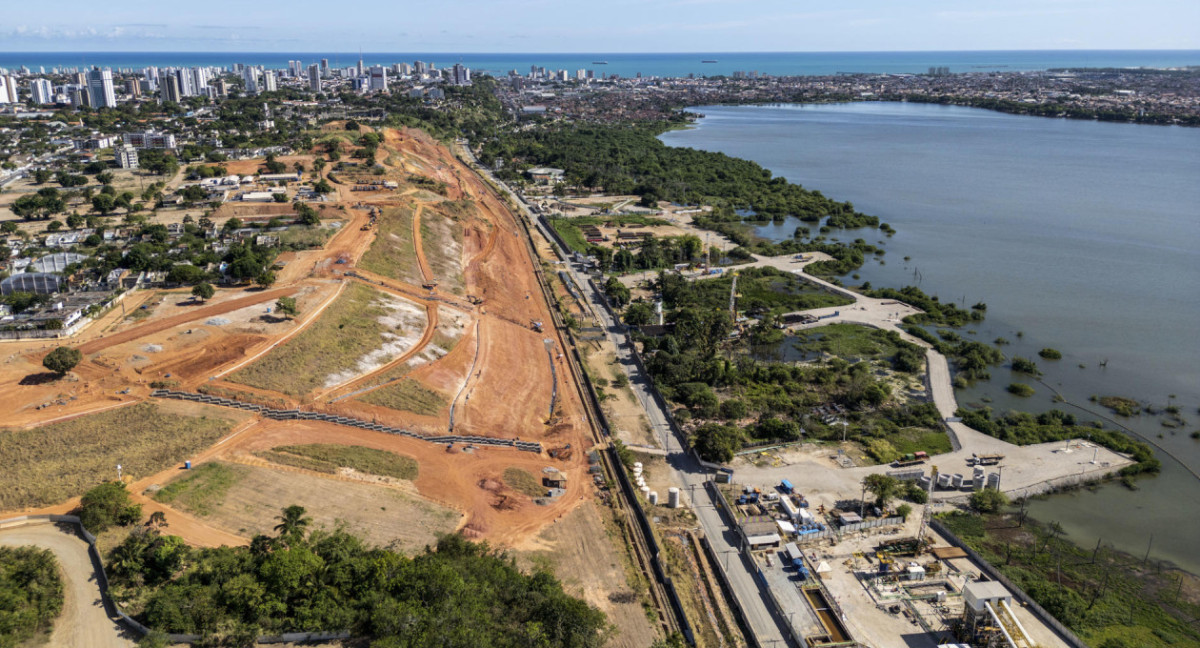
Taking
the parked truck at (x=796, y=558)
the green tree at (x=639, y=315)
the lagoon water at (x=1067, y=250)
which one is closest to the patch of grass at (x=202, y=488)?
the parked truck at (x=796, y=558)

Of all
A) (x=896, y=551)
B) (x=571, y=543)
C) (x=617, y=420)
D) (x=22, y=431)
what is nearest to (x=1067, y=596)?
(x=896, y=551)

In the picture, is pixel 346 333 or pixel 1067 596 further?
pixel 346 333

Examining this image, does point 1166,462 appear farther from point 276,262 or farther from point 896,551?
point 276,262

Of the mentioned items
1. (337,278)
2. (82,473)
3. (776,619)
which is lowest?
(776,619)

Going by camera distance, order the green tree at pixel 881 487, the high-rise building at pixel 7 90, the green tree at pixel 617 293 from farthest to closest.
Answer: the high-rise building at pixel 7 90 < the green tree at pixel 617 293 < the green tree at pixel 881 487

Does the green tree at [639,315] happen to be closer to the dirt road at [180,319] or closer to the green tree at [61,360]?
the dirt road at [180,319]

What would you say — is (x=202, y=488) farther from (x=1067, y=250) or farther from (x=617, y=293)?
(x=1067, y=250)

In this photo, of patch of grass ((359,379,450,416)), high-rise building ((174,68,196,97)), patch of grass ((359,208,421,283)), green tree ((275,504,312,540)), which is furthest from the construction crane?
high-rise building ((174,68,196,97))
